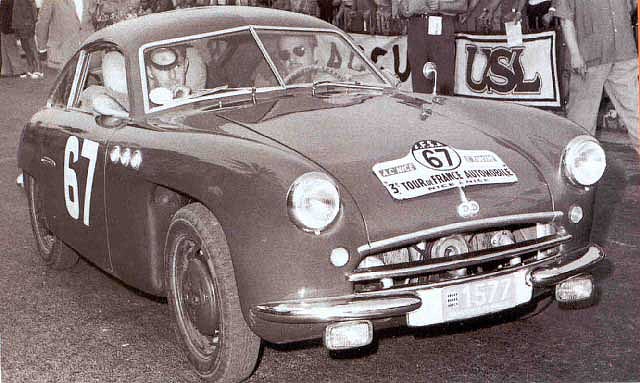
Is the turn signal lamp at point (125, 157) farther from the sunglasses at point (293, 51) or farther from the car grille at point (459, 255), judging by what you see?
the car grille at point (459, 255)

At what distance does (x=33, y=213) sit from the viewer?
19.6 feet

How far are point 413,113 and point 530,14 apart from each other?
6850 mm

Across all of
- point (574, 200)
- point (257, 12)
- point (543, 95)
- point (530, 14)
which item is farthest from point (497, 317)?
point (530, 14)

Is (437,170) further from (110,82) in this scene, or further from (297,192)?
(110,82)

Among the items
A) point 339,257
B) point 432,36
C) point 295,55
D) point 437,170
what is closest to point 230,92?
point 295,55

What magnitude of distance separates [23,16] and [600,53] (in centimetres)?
1686

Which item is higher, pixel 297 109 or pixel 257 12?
pixel 257 12

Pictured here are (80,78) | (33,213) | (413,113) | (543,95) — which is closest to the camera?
(413,113)

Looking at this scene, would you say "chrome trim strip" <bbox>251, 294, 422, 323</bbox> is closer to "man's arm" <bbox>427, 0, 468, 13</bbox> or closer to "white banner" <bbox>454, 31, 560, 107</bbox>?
"man's arm" <bbox>427, 0, 468, 13</bbox>

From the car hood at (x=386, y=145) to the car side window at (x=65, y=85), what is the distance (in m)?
1.56

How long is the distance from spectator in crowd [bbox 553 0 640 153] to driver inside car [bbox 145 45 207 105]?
13.8ft

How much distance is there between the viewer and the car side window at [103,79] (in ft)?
16.4

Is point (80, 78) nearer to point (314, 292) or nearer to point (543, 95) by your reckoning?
point (314, 292)

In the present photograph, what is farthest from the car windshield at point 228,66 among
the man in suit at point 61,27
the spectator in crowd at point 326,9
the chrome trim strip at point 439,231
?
the man in suit at point 61,27
